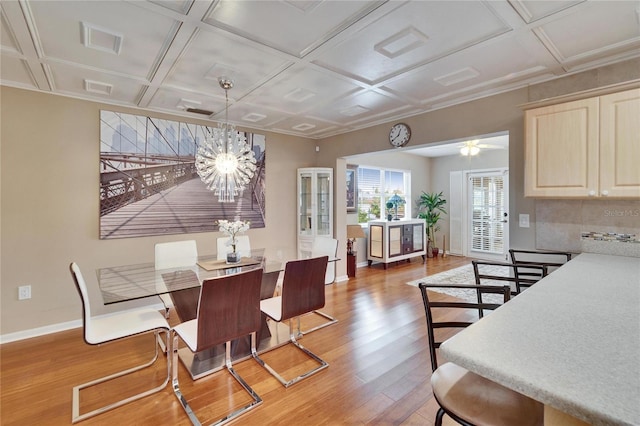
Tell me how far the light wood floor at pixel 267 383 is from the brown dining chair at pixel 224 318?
→ 0.07 metres

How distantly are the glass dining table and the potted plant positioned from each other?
5.09 m

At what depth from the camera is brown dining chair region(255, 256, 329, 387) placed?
2391mm

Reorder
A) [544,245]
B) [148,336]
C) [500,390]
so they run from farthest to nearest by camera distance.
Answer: [148,336] < [544,245] < [500,390]

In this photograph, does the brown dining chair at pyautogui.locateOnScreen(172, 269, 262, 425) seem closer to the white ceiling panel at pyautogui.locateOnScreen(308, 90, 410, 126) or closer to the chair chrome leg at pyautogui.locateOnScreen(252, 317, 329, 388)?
the chair chrome leg at pyautogui.locateOnScreen(252, 317, 329, 388)

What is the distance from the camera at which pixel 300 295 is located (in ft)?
8.20

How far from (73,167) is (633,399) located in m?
4.30

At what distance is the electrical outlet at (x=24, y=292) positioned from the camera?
9.71ft

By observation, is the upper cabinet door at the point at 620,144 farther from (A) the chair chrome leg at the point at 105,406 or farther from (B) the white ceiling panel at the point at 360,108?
(A) the chair chrome leg at the point at 105,406

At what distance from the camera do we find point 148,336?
9.96ft

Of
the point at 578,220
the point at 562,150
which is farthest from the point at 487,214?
the point at 562,150

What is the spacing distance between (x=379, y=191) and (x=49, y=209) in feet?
18.2

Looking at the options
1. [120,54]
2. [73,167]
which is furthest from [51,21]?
[73,167]

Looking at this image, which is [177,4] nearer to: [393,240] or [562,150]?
[562,150]

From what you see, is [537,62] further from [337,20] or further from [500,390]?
[500,390]
